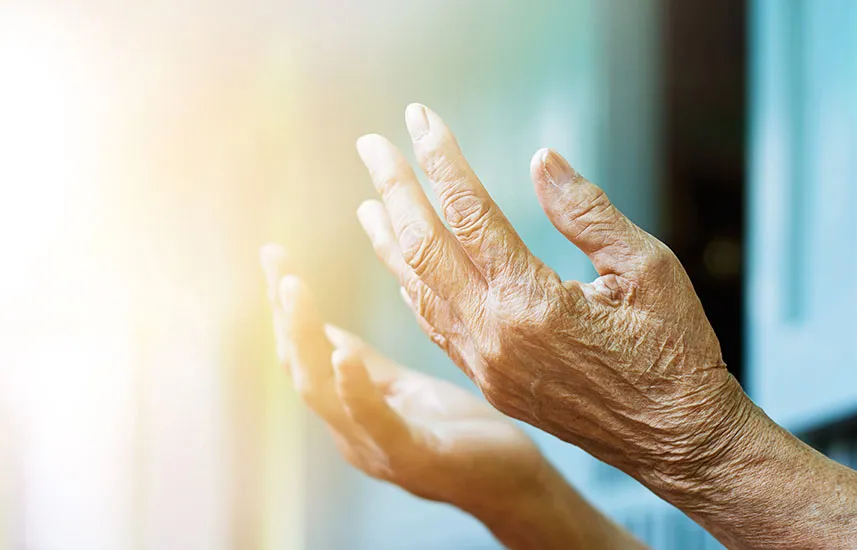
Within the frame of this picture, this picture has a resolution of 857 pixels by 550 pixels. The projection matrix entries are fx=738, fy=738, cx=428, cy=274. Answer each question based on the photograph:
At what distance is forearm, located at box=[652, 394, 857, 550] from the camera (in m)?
0.54

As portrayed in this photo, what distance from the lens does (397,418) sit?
69 centimetres

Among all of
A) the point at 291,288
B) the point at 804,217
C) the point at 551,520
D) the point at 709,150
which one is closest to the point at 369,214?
the point at 291,288

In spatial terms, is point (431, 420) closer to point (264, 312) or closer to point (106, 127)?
point (264, 312)

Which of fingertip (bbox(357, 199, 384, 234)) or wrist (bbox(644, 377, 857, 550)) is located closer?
wrist (bbox(644, 377, 857, 550))

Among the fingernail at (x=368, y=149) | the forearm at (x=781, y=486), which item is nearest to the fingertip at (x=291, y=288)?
the fingernail at (x=368, y=149)

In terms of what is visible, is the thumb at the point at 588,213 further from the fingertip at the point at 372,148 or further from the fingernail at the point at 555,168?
the fingertip at the point at 372,148

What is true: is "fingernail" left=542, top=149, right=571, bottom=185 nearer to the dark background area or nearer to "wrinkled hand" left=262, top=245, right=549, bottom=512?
"wrinkled hand" left=262, top=245, right=549, bottom=512

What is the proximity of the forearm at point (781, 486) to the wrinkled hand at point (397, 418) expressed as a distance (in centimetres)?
24

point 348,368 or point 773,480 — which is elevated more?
point 348,368

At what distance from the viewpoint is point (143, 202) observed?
62cm

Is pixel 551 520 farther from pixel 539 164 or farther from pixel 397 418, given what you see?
pixel 539 164

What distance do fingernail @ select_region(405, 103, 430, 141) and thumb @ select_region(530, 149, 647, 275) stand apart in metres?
0.08

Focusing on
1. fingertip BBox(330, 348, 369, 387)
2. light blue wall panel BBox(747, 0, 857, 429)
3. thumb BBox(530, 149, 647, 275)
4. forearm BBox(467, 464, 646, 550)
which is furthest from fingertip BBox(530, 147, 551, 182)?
light blue wall panel BBox(747, 0, 857, 429)

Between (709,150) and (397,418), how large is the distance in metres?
1.08
